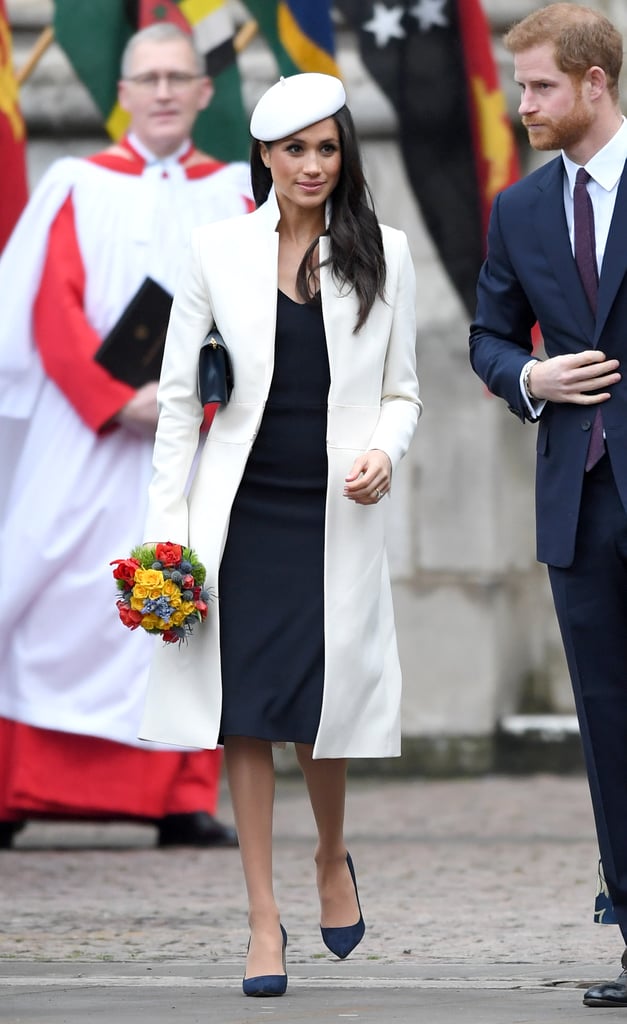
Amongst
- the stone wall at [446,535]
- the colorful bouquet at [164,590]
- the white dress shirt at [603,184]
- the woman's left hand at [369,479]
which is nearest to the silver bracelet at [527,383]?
the white dress shirt at [603,184]

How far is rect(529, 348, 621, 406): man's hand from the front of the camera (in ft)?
13.3

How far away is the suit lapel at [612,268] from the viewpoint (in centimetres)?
405

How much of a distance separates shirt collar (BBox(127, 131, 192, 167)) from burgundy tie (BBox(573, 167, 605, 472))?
133 inches

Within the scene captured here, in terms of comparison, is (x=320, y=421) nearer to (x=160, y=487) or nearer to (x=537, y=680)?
(x=160, y=487)

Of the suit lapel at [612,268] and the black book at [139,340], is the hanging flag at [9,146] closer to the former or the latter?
the black book at [139,340]

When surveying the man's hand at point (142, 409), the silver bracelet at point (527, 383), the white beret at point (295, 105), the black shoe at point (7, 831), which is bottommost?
the black shoe at point (7, 831)

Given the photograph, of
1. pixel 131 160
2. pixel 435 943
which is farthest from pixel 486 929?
pixel 131 160

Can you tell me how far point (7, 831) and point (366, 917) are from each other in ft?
6.67

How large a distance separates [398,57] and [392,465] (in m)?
4.42

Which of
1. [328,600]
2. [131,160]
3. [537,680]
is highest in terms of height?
[131,160]

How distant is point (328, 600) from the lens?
4.40 meters

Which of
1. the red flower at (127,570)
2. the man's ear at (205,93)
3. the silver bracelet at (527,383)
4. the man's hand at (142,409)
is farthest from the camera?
the man's ear at (205,93)

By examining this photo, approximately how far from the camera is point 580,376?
4043 millimetres

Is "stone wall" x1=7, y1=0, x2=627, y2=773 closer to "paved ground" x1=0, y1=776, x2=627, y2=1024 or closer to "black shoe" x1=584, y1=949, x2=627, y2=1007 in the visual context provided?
"paved ground" x1=0, y1=776, x2=627, y2=1024
